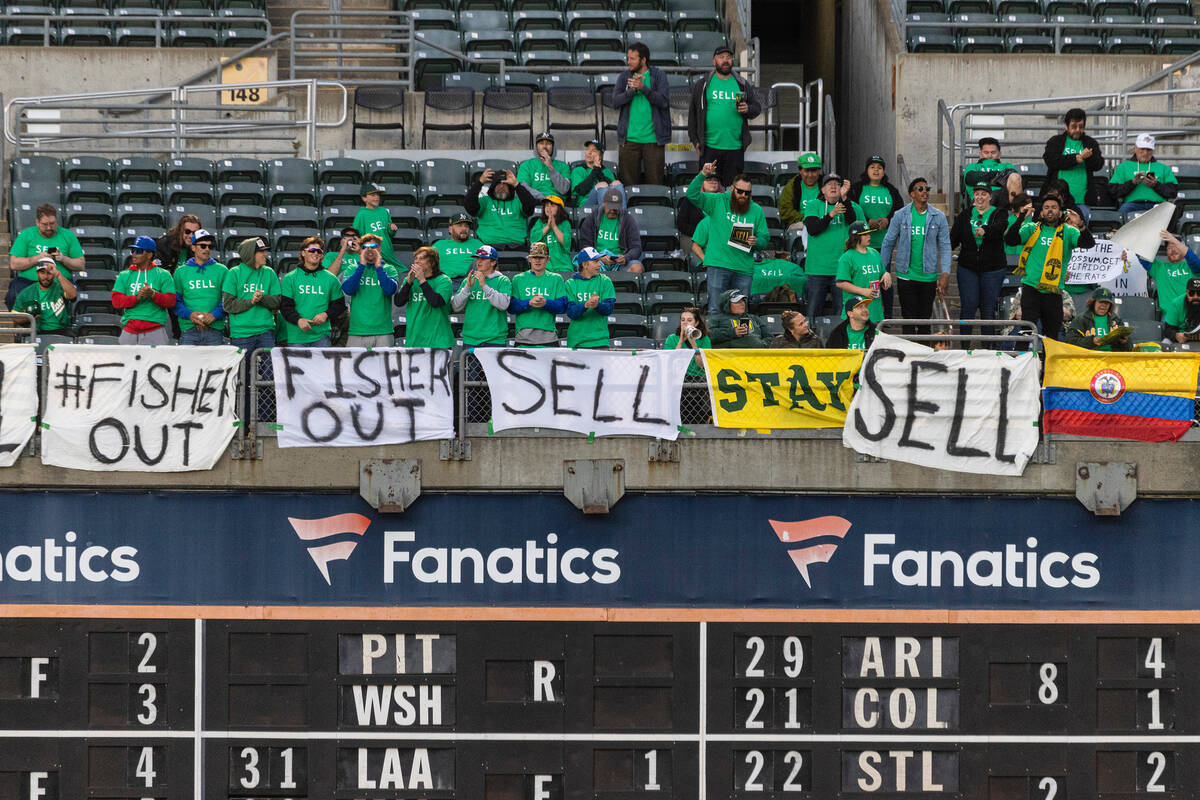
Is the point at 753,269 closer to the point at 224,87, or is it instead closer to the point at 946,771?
the point at 946,771

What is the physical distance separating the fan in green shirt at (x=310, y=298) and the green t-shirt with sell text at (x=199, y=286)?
26.4 inches

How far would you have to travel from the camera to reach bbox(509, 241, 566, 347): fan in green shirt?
16344mm

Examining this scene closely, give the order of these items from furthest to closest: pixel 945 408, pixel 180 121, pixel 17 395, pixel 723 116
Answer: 1. pixel 180 121
2. pixel 723 116
3. pixel 945 408
4. pixel 17 395

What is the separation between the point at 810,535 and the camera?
1509 centimetres

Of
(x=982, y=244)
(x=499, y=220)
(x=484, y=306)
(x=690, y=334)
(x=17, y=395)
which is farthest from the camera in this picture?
(x=499, y=220)

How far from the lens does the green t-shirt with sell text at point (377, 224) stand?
18.2 m

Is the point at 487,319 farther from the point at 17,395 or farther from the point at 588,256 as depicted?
the point at 17,395

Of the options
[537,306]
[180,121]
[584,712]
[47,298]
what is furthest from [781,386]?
[180,121]

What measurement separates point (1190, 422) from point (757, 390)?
3587 mm

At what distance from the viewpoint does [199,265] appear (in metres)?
16.6

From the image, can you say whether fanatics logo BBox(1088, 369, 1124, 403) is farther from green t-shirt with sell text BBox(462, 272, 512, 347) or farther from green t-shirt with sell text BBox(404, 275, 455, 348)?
green t-shirt with sell text BBox(404, 275, 455, 348)

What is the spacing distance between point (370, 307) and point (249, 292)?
1083 millimetres

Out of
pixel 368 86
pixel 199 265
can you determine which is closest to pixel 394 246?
pixel 199 265

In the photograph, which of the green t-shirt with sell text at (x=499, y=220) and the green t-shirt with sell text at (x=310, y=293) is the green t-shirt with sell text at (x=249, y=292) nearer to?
the green t-shirt with sell text at (x=310, y=293)
